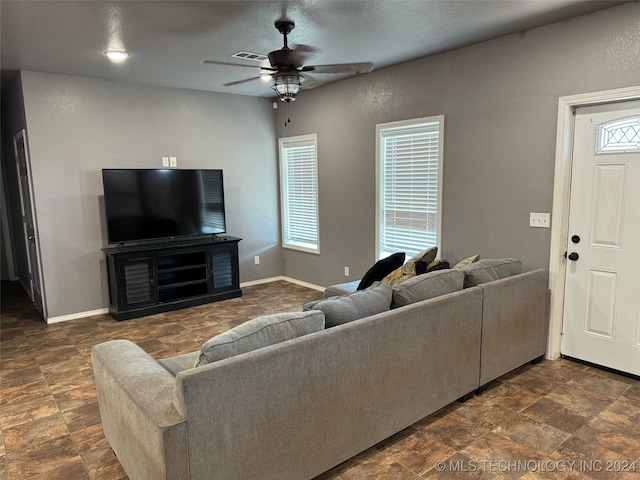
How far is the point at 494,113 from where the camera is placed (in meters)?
3.74

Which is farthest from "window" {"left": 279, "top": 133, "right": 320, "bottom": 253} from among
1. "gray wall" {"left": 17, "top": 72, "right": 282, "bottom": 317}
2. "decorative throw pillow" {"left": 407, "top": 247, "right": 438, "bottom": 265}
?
"decorative throw pillow" {"left": 407, "top": 247, "right": 438, "bottom": 265}

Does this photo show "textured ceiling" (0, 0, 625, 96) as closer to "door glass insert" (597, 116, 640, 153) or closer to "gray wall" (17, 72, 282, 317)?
"gray wall" (17, 72, 282, 317)

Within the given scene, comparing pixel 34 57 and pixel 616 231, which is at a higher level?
pixel 34 57

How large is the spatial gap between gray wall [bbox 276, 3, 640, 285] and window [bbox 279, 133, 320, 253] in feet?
2.40

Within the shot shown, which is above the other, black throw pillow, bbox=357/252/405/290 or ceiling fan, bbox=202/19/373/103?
ceiling fan, bbox=202/19/373/103

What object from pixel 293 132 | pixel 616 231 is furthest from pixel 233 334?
pixel 293 132

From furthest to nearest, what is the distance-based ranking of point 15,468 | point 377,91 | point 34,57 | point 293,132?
point 293,132
point 377,91
point 34,57
point 15,468

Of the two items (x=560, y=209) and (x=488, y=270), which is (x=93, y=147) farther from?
(x=560, y=209)

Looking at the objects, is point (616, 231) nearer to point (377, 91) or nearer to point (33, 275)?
point (377, 91)

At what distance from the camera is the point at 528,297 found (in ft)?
10.5

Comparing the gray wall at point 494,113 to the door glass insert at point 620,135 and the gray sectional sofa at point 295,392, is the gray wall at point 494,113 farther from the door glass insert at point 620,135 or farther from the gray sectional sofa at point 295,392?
the gray sectional sofa at point 295,392

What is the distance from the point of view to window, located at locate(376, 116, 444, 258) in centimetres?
432

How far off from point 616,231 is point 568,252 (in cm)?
37

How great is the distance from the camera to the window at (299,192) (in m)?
5.87
